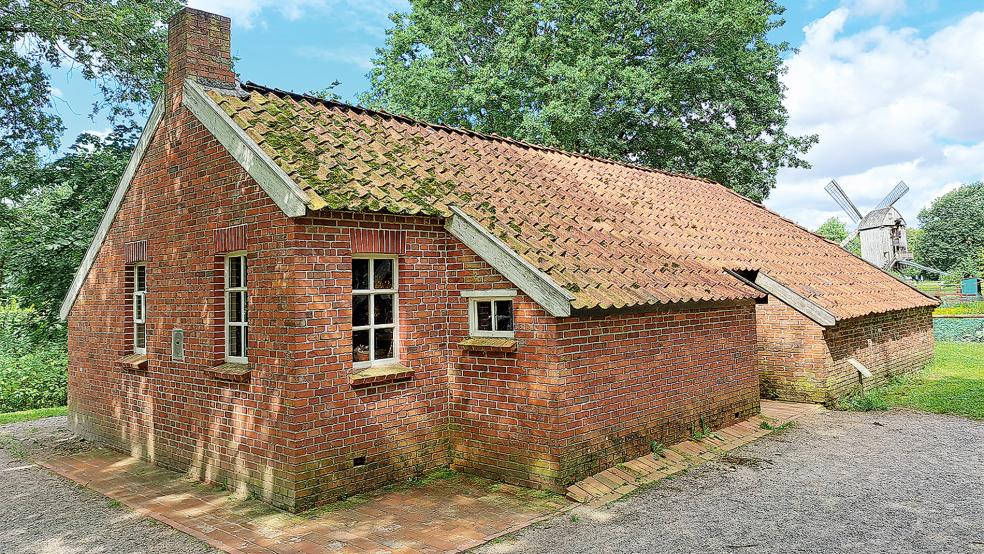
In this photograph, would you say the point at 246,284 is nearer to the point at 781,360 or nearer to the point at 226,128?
the point at 226,128

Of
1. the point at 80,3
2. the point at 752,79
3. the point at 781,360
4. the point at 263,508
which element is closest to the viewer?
the point at 263,508

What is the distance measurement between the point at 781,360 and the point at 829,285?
211cm

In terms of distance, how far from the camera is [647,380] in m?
8.66

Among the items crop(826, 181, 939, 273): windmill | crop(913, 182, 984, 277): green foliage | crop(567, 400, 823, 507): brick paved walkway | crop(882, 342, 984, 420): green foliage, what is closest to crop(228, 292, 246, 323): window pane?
crop(567, 400, 823, 507): brick paved walkway

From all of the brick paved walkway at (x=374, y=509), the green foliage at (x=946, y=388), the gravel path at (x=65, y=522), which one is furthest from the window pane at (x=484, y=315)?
the green foliage at (x=946, y=388)

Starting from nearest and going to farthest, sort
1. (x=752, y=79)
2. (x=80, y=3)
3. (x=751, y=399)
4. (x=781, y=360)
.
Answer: (x=751, y=399) < (x=781, y=360) < (x=80, y=3) < (x=752, y=79)

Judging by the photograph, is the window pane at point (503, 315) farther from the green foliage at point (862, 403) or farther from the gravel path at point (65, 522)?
the green foliage at point (862, 403)

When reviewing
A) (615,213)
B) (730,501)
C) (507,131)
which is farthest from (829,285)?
(507,131)

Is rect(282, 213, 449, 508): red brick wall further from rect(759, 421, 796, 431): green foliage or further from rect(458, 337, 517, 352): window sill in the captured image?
rect(759, 421, 796, 431): green foliage

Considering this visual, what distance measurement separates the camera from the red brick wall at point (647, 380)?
7.54 m

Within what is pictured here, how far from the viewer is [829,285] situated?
534 inches

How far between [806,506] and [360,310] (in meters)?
5.56

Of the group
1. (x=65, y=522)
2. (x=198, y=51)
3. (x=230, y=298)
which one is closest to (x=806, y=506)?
(x=230, y=298)

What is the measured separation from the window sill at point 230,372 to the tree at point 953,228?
73327mm
